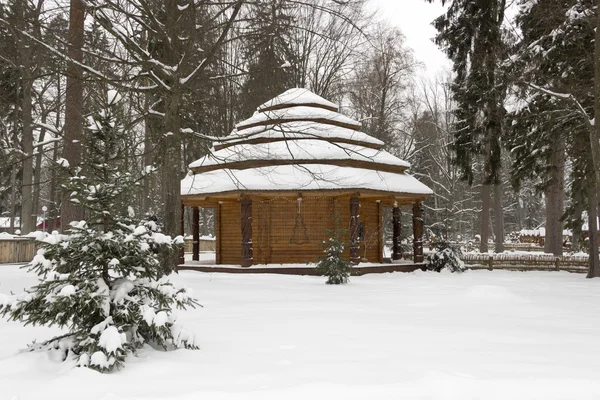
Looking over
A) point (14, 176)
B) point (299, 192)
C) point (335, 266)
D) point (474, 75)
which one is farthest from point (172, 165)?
point (14, 176)

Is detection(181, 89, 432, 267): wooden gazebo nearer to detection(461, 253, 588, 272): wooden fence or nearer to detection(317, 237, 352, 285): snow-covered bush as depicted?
detection(461, 253, 588, 272): wooden fence

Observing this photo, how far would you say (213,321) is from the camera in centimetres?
792

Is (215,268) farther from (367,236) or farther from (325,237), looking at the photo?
(367,236)

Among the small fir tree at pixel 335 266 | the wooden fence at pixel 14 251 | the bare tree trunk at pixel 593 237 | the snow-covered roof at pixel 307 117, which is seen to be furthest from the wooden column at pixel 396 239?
the wooden fence at pixel 14 251

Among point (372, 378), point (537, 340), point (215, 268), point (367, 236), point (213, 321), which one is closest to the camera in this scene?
point (372, 378)

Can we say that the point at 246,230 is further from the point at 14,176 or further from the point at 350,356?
the point at 14,176

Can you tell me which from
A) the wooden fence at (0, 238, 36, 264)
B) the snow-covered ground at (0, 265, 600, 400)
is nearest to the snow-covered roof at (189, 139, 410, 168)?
the wooden fence at (0, 238, 36, 264)

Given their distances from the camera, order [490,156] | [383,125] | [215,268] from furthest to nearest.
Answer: [383,125], [490,156], [215,268]

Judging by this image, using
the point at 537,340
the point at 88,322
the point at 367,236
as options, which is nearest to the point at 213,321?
the point at 88,322

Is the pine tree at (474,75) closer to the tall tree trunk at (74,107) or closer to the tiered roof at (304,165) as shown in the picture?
the tiered roof at (304,165)

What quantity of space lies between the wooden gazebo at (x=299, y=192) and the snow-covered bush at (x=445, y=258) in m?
0.97

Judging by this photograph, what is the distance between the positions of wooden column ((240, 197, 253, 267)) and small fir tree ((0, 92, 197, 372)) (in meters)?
12.4

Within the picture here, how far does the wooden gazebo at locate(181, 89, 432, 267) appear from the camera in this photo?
60.1ft

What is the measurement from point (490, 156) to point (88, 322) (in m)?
21.2
